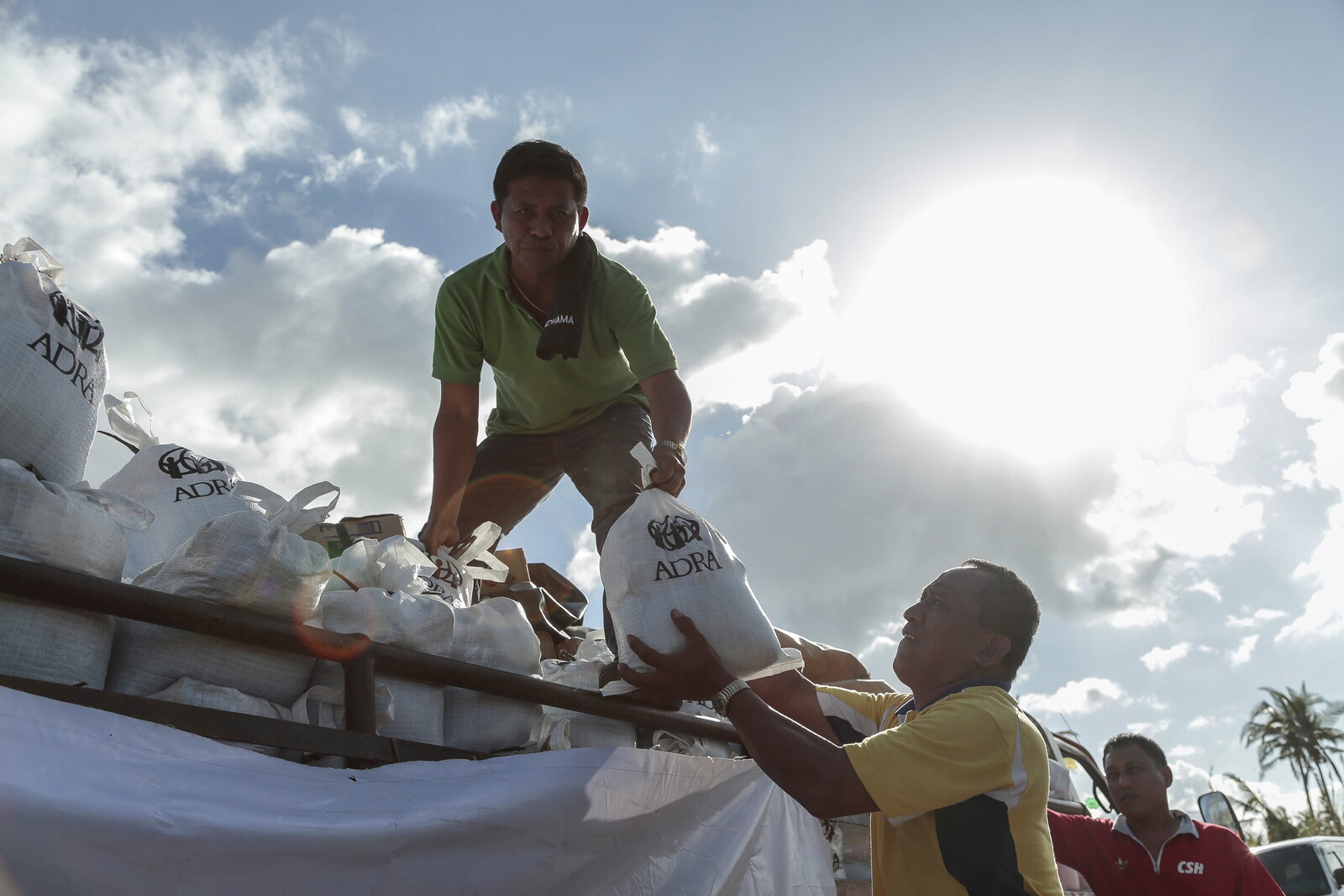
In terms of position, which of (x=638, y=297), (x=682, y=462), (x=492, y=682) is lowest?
(x=492, y=682)

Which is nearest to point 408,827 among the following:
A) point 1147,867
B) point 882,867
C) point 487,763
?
point 487,763

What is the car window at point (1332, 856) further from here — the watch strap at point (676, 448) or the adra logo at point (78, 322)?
the adra logo at point (78, 322)

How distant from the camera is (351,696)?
1.78m

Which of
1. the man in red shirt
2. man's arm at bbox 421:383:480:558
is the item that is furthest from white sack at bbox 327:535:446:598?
the man in red shirt

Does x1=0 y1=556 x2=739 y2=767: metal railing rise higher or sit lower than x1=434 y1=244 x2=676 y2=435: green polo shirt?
lower

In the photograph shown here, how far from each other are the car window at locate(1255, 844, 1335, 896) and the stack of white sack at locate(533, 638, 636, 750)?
26.8 ft

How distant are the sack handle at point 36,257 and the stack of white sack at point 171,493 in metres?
0.54

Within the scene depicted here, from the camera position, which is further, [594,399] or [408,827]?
[594,399]

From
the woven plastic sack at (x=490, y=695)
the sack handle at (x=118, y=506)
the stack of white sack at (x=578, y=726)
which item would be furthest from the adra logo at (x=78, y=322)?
the stack of white sack at (x=578, y=726)

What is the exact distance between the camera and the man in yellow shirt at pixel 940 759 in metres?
1.95

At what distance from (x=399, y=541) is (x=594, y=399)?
3.82 ft

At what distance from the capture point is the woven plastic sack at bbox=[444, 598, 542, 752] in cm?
208

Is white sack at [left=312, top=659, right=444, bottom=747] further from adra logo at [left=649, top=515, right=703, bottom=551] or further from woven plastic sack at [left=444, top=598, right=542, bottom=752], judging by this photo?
adra logo at [left=649, top=515, right=703, bottom=551]

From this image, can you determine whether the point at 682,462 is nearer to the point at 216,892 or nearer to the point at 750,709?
the point at 750,709
